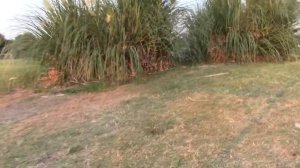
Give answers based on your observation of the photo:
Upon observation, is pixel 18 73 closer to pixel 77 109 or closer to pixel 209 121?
pixel 77 109

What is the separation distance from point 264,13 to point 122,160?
5.36m

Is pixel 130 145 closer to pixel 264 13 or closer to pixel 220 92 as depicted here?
pixel 220 92

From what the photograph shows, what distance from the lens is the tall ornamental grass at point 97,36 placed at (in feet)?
26.8

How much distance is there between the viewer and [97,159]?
4641 mm

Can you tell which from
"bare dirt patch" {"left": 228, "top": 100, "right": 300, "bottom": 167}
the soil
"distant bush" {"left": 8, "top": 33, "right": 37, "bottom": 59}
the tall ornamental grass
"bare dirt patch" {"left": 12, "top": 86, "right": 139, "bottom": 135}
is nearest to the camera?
"bare dirt patch" {"left": 228, "top": 100, "right": 300, "bottom": 167}

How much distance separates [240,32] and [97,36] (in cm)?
243

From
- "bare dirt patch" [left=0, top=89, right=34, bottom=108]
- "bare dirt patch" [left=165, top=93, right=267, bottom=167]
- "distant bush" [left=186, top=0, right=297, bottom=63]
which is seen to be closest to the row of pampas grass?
"distant bush" [left=186, top=0, right=297, bottom=63]

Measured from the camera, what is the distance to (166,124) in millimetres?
5367

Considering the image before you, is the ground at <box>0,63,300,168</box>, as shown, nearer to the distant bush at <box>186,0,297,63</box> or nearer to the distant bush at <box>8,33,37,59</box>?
the distant bush at <box>8,33,37,59</box>

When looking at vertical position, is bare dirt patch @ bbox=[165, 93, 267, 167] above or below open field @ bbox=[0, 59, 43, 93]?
below

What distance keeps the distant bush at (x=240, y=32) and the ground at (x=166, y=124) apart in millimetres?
1154

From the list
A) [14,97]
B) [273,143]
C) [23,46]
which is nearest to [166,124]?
[273,143]

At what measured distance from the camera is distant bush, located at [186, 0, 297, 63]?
8.87m

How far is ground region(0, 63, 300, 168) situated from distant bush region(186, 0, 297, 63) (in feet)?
3.78
